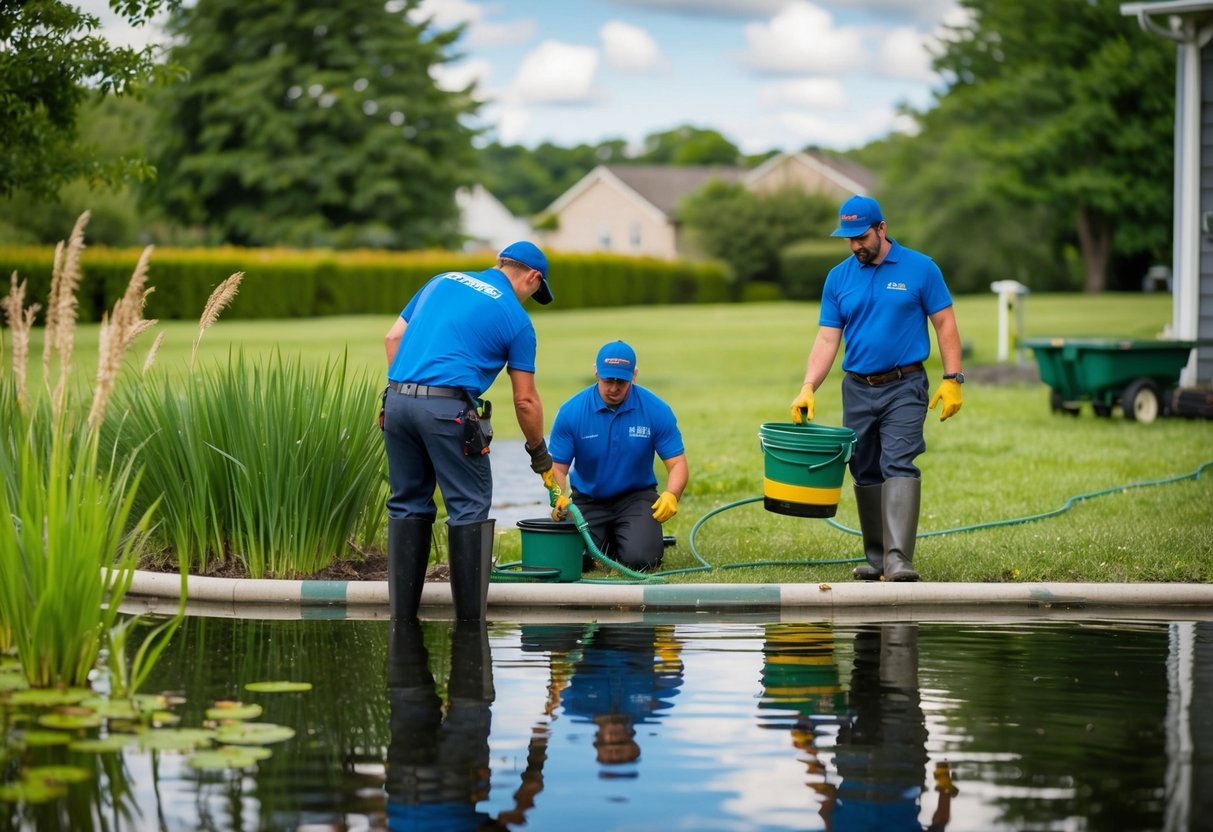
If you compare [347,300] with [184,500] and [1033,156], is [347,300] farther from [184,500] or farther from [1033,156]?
[184,500]

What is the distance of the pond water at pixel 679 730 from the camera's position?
4.58 metres

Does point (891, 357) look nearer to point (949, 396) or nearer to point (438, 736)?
point (949, 396)

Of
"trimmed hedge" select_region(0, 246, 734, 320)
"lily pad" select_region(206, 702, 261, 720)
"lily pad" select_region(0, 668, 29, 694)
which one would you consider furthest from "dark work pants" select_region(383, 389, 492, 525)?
"trimmed hedge" select_region(0, 246, 734, 320)

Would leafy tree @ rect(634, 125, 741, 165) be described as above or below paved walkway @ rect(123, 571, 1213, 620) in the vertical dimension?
above

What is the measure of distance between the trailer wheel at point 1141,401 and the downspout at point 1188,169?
79cm

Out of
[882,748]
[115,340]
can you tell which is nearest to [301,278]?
[115,340]

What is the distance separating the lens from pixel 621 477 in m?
8.87

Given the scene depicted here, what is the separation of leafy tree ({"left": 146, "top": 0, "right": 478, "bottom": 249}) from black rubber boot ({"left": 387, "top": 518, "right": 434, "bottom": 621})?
2058 inches

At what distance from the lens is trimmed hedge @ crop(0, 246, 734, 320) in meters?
37.4

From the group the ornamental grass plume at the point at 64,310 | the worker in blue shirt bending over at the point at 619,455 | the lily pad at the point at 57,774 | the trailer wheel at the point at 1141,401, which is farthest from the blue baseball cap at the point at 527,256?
the trailer wheel at the point at 1141,401

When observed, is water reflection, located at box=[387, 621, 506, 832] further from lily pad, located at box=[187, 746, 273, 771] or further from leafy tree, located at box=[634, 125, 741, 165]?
leafy tree, located at box=[634, 125, 741, 165]

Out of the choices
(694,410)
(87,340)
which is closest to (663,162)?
(87,340)

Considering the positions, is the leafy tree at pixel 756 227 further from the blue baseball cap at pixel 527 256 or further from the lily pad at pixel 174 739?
the lily pad at pixel 174 739

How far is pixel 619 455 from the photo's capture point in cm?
885
